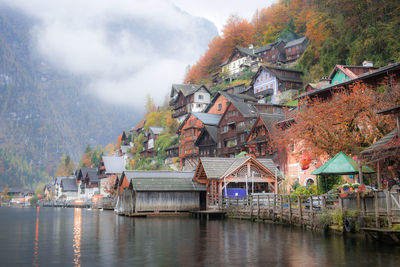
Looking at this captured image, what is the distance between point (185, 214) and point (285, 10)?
93.9 meters

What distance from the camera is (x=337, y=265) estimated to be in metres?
16.5

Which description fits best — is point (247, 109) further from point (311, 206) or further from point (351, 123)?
point (311, 206)

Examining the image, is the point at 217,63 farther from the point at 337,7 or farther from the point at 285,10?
the point at 337,7

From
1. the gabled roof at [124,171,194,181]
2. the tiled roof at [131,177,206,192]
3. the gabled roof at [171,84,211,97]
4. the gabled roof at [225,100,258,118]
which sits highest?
the gabled roof at [171,84,211,97]

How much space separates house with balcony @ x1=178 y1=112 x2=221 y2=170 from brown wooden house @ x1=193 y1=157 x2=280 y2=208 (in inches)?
1349

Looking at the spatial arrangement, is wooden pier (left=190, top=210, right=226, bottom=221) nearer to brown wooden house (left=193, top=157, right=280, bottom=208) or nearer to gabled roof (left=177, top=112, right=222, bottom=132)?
brown wooden house (left=193, top=157, right=280, bottom=208)

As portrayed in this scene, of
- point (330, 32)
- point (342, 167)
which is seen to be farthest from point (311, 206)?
point (330, 32)

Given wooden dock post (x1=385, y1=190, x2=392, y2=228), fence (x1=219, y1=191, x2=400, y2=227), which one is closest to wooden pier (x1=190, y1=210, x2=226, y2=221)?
fence (x1=219, y1=191, x2=400, y2=227)

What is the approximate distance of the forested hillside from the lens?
66250mm

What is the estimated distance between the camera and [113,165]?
123 meters

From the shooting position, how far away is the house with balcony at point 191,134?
3315 inches

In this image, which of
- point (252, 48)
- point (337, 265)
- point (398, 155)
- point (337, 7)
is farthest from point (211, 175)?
point (252, 48)

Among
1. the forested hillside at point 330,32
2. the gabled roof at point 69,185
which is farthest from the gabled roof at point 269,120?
the gabled roof at point 69,185

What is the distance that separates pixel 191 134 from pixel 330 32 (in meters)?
34.3
